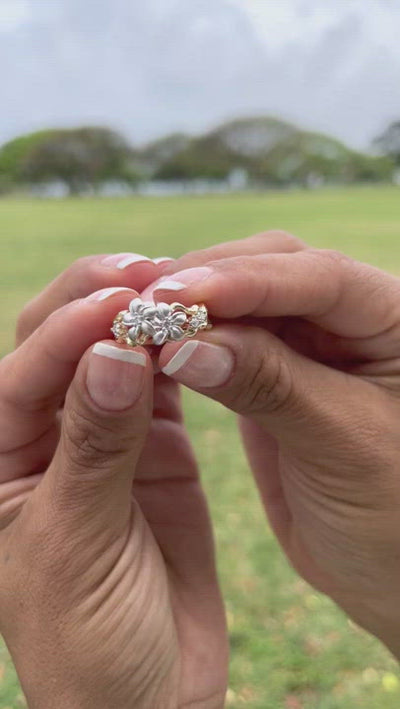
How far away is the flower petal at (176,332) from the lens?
56 cm

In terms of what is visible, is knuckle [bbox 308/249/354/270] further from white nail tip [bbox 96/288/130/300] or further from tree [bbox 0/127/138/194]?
tree [bbox 0/127/138/194]

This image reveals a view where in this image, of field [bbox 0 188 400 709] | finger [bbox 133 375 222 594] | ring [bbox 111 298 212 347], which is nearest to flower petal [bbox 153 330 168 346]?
ring [bbox 111 298 212 347]

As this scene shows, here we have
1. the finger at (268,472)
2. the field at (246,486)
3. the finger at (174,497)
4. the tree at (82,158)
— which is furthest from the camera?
the tree at (82,158)

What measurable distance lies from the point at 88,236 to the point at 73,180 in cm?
143

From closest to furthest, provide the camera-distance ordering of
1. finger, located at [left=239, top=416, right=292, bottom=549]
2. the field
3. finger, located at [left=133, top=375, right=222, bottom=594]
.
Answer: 1. finger, located at [left=133, top=375, right=222, bottom=594]
2. finger, located at [left=239, top=416, right=292, bottom=549]
3. the field

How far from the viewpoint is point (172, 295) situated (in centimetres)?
57

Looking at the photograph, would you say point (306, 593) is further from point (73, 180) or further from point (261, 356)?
point (73, 180)

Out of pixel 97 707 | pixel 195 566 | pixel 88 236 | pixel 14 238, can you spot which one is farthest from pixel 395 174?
pixel 14 238

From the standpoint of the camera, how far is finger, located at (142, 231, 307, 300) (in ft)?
2.20

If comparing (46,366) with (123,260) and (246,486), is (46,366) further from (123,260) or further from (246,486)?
(246,486)

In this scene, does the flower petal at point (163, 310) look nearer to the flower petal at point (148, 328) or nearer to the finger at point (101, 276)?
the flower petal at point (148, 328)

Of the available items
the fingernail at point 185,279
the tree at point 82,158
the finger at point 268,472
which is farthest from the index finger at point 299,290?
the tree at point 82,158

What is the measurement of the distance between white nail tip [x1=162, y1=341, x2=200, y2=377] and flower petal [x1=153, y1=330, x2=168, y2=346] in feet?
0.06

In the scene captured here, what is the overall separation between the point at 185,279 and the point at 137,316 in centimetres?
6
